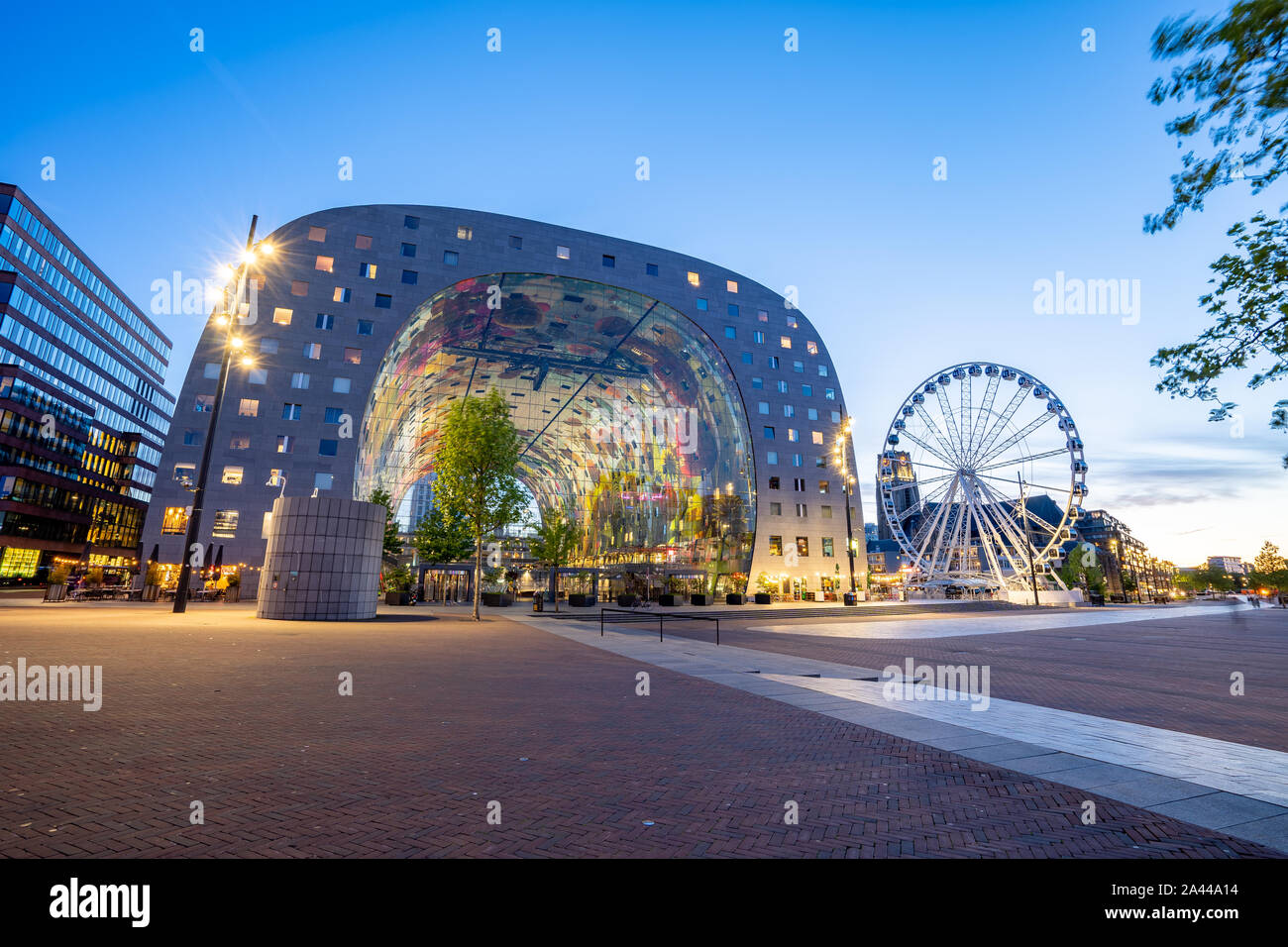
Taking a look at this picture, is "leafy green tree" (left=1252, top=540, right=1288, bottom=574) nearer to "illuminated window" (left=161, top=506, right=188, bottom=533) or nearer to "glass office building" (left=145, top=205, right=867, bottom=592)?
"glass office building" (left=145, top=205, right=867, bottom=592)

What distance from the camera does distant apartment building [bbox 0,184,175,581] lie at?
60.5 meters

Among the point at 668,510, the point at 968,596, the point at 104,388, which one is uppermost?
the point at 104,388

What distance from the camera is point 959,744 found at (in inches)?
281

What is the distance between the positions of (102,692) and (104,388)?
96671 mm

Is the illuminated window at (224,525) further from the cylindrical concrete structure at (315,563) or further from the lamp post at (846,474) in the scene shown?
the lamp post at (846,474)

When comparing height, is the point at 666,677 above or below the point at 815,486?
below

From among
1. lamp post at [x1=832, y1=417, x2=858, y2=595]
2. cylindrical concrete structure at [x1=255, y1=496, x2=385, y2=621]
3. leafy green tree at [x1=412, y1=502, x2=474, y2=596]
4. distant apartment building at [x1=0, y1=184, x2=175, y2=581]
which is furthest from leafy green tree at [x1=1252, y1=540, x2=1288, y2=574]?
distant apartment building at [x1=0, y1=184, x2=175, y2=581]

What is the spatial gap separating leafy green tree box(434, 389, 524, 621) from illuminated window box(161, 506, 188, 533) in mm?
20808

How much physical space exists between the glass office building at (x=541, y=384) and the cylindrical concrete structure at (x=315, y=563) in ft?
65.5

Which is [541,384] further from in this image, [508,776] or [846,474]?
[508,776]

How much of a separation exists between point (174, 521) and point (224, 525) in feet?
9.36
